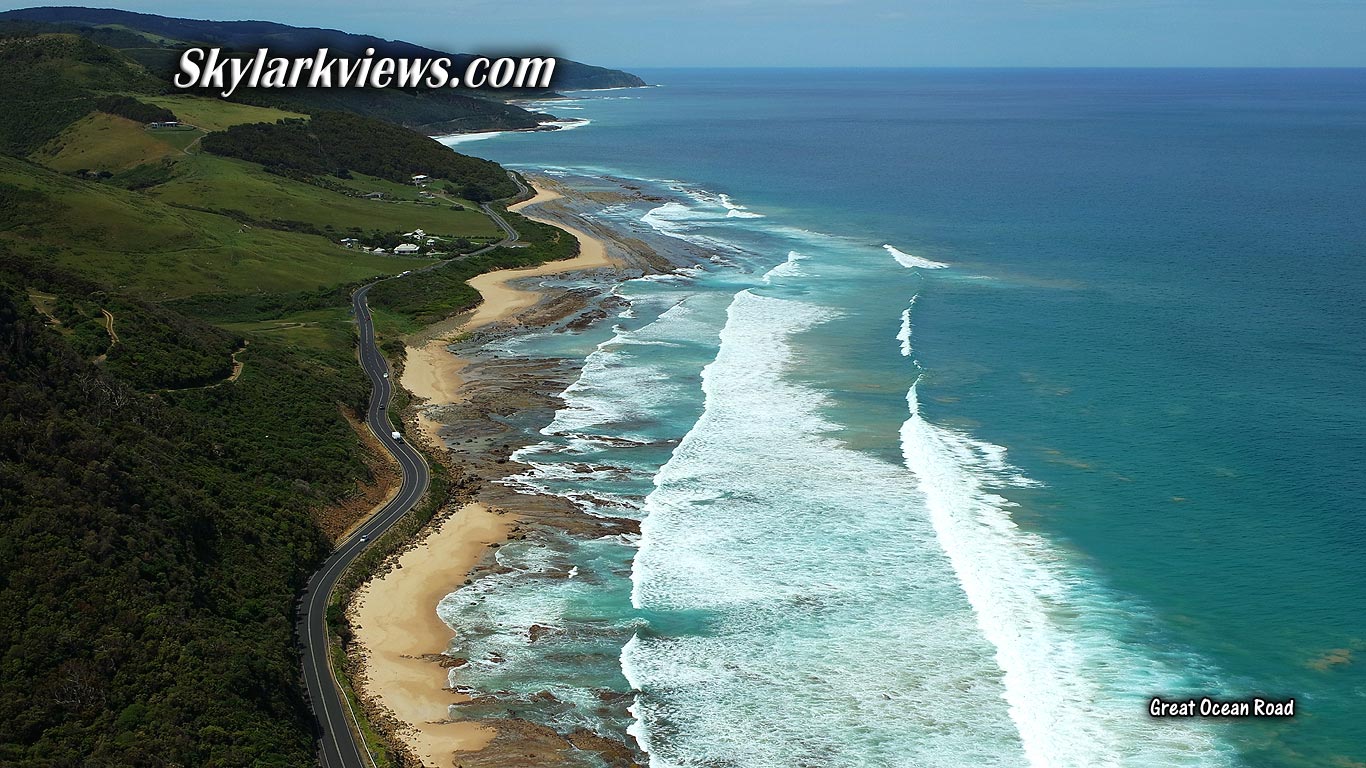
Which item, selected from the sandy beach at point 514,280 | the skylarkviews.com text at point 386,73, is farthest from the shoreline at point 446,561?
the skylarkviews.com text at point 386,73

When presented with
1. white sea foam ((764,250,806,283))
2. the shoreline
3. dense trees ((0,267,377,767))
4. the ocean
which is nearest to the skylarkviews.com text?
the shoreline

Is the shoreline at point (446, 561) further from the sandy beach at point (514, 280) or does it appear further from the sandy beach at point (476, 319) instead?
the sandy beach at point (514, 280)

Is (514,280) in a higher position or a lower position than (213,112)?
lower

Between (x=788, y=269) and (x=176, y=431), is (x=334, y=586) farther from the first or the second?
(x=788, y=269)

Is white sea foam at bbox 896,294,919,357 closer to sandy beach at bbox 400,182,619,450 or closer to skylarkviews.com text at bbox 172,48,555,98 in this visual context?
sandy beach at bbox 400,182,619,450

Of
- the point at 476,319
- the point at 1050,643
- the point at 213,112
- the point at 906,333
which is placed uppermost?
the point at 213,112

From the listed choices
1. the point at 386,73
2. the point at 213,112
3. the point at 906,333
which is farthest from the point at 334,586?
the point at 213,112
